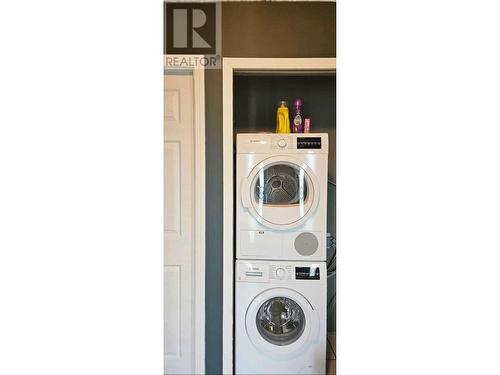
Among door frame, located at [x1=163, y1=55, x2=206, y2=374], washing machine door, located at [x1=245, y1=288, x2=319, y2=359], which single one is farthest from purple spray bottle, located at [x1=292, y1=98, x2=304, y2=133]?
washing machine door, located at [x1=245, y1=288, x2=319, y2=359]

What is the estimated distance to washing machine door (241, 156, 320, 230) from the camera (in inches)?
83.6

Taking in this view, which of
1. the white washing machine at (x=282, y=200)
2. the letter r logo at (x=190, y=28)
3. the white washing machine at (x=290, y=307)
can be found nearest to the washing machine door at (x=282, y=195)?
the white washing machine at (x=282, y=200)

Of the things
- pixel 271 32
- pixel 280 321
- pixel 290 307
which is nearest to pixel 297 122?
pixel 271 32

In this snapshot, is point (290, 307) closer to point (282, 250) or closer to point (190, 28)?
point (282, 250)

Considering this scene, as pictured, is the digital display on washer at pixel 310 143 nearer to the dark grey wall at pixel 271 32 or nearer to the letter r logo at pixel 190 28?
the dark grey wall at pixel 271 32

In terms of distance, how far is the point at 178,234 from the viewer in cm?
234

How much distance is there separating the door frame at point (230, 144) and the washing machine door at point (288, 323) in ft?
0.58

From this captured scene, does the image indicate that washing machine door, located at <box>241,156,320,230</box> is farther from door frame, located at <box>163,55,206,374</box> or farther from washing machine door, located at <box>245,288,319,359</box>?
washing machine door, located at <box>245,288,319,359</box>

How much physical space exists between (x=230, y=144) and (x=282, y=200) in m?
0.50

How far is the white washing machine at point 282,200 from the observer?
2.12 m
